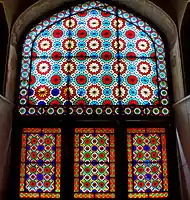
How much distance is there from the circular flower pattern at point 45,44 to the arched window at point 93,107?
2cm

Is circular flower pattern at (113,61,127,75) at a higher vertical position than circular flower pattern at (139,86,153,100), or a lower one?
higher

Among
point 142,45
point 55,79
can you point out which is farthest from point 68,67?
point 142,45

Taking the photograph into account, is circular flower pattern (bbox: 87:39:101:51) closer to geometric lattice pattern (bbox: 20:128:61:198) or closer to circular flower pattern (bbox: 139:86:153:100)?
circular flower pattern (bbox: 139:86:153:100)

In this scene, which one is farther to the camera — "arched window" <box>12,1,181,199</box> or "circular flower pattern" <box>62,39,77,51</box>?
"circular flower pattern" <box>62,39,77,51</box>

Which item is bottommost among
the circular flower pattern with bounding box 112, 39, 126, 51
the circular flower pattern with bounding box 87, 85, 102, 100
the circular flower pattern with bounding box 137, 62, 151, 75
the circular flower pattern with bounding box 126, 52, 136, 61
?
the circular flower pattern with bounding box 87, 85, 102, 100

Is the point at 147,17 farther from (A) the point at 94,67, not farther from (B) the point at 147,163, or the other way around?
(B) the point at 147,163

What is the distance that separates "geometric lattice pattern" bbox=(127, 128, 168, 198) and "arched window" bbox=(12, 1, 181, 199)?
14 millimetres

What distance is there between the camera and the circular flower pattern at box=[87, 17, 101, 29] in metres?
5.13

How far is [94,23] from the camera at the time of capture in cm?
514

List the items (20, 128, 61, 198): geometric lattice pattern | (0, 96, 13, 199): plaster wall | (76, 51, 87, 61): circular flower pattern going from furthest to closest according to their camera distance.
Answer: (76, 51, 87, 61): circular flower pattern → (20, 128, 61, 198): geometric lattice pattern → (0, 96, 13, 199): plaster wall

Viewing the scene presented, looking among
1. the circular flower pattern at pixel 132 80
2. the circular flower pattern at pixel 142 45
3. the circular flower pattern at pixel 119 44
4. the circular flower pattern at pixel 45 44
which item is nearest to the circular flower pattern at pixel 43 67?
the circular flower pattern at pixel 45 44

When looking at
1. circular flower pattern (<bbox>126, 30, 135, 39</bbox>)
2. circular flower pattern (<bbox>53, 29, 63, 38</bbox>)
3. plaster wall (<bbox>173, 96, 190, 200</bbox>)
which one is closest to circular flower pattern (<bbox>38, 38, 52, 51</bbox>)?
circular flower pattern (<bbox>53, 29, 63, 38</bbox>)

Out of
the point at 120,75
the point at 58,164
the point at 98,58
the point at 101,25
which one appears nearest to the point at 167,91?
the point at 120,75

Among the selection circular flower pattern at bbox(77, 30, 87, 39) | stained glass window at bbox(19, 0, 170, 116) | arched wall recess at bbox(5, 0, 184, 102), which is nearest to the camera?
arched wall recess at bbox(5, 0, 184, 102)
